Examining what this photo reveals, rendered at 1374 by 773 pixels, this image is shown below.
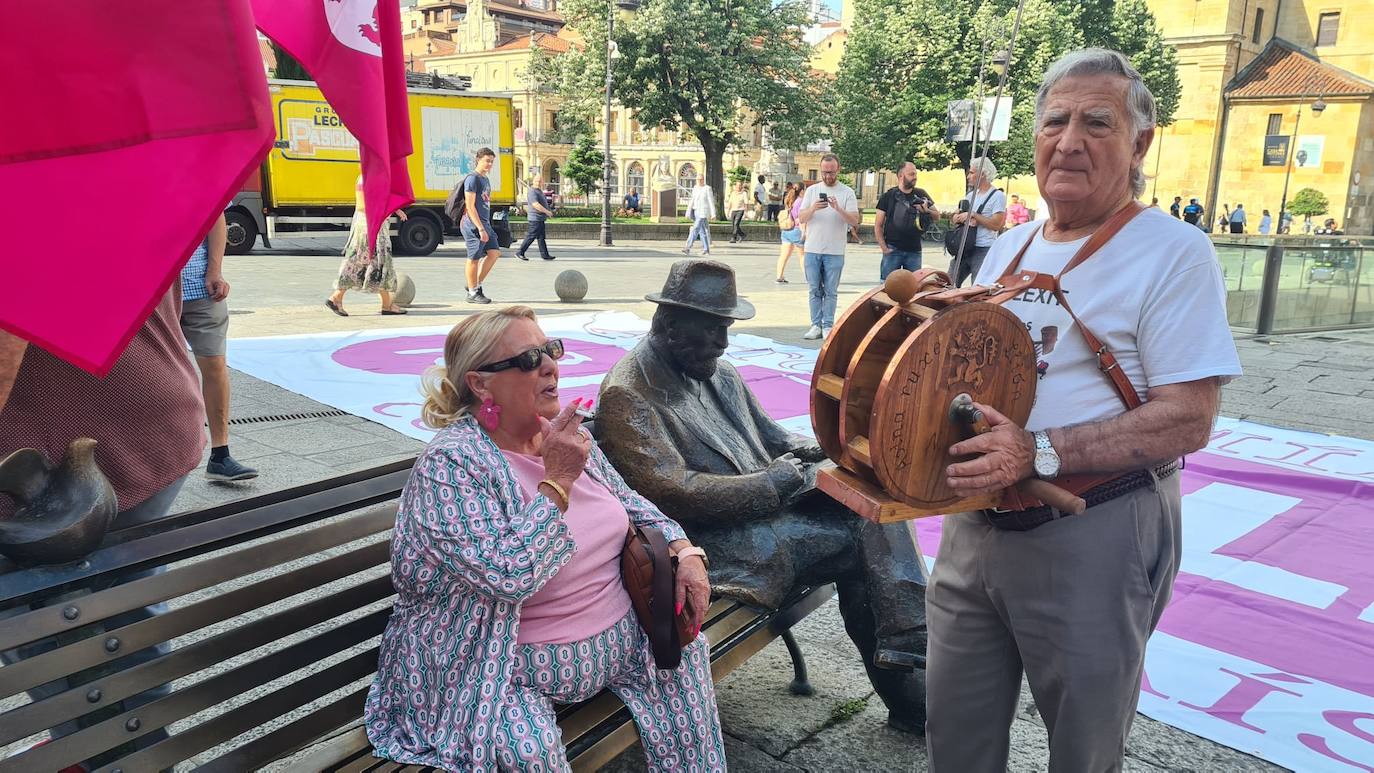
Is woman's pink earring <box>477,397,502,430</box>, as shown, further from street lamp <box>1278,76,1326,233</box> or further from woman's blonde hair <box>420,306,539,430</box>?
street lamp <box>1278,76,1326,233</box>

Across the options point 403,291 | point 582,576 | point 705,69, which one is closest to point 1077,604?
point 582,576

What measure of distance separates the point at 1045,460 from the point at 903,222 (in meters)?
8.38

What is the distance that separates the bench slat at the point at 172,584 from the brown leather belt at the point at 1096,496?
1.54 metres

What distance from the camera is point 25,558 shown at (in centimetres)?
186

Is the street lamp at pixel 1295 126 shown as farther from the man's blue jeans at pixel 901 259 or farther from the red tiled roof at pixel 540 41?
the red tiled roof at pixel 540 41

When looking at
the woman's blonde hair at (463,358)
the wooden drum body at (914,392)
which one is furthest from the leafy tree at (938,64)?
the wooden drum body at (914,392)

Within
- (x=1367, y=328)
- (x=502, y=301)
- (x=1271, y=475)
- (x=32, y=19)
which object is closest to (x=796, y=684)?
(x=32, y=19)

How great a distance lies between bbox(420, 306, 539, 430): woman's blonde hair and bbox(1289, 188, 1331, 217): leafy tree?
52.0 m

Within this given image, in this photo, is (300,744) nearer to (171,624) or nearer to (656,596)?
(171,624)

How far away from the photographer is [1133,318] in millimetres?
1732

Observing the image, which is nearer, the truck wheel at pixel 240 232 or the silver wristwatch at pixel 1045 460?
the silver wristwatch at pixel 1045 460

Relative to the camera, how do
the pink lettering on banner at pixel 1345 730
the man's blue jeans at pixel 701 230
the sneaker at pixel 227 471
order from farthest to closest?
the man's blue jeans at pixel 701 230 → the sneaker at pixel 227 471 → the pink lettering on banner at pixel 1345 730

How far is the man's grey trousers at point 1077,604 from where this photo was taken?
5.91 ft

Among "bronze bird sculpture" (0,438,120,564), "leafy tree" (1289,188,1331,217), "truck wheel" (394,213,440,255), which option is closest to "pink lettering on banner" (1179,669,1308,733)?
"bronze bird sculpture" (0,438,120,564)
